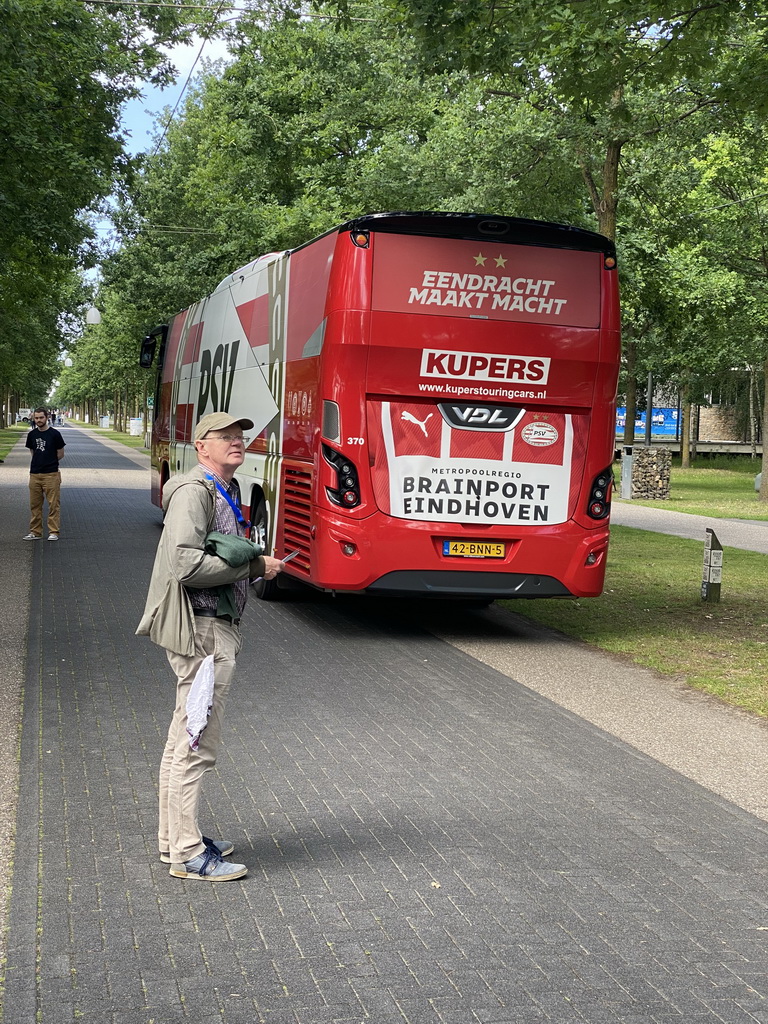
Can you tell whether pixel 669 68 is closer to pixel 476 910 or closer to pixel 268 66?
pixel 476 910

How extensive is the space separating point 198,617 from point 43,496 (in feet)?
45.6

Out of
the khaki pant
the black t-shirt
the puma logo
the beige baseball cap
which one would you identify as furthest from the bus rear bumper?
the black t-shirt

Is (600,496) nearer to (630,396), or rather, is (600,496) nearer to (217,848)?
(217,848)

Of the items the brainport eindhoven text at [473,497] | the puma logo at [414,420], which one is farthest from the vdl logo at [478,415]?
the brainport eindhoven text at [473,497]

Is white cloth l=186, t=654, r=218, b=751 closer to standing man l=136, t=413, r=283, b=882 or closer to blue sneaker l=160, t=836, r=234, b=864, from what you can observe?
standing man l=136, t=413, r=283, b=882

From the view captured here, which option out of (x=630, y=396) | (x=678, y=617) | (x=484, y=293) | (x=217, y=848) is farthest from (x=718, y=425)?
(x=217, y=848)

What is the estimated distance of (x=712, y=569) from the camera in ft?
44.3

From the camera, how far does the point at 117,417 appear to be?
4429 inches

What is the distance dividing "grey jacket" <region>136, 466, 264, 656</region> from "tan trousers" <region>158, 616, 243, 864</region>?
74 mm

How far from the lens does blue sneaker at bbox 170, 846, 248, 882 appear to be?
4.88m

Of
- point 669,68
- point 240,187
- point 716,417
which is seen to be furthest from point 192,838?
point 716,417

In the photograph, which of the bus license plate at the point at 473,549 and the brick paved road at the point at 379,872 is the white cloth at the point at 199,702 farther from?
the bus license plate at the point at 473,549

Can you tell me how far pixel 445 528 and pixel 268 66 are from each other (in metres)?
21.8

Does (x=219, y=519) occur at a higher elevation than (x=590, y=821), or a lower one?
higher
